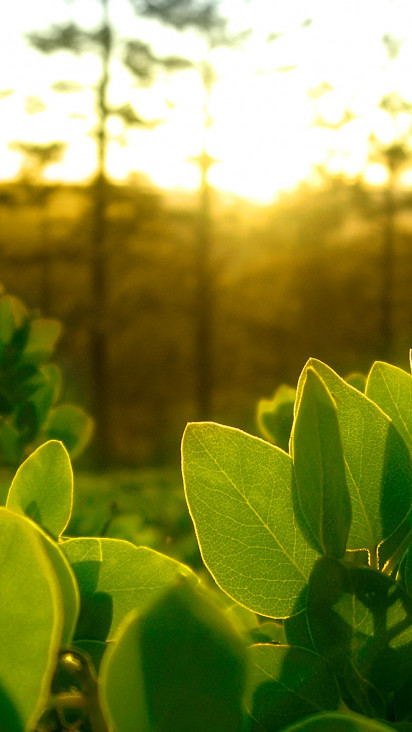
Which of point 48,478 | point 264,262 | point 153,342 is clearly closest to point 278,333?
point 264,262

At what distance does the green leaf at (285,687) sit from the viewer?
0.26m

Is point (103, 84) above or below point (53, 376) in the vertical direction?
above

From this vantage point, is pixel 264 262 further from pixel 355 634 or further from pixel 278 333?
pixel 355 634

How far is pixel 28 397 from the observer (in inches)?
30.3

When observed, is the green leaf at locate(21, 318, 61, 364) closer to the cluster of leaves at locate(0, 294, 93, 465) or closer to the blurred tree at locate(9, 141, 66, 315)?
the cluster of leaves at locate(0, 294, 93, 465)

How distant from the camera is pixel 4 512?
0.68 ft

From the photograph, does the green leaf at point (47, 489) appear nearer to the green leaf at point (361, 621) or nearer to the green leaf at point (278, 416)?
the green leaf at point (361, 621)

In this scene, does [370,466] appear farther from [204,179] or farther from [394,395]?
[204,179]

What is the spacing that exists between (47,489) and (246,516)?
99 mm

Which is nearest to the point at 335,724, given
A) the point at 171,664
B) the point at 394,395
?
the point at 171,664

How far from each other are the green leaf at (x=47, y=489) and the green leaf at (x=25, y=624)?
118 mm

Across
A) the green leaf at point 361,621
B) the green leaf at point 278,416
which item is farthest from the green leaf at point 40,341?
the green leaf at point 361,621

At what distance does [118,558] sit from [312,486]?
88mm

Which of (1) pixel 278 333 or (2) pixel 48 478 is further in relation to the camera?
(1) pixel 278 333
